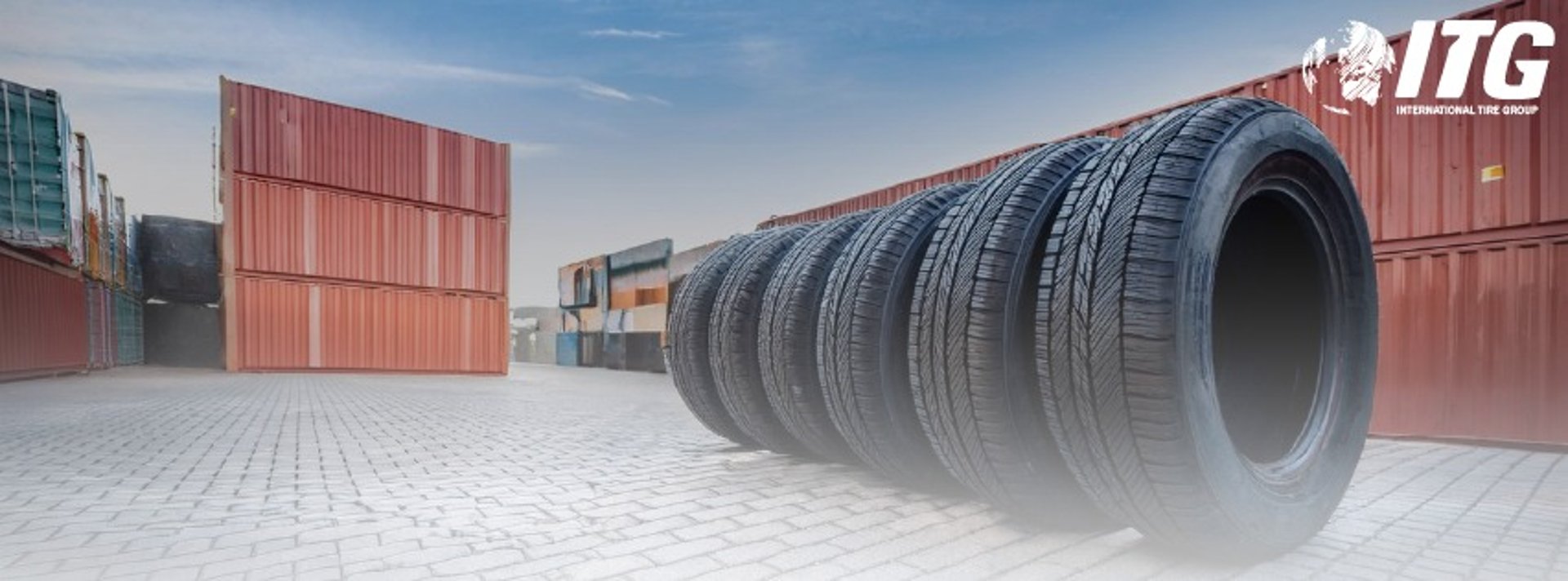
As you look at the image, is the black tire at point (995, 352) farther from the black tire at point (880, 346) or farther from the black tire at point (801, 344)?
the black tire at point (801, 344)

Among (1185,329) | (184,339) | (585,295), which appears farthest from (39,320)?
(1185,329)

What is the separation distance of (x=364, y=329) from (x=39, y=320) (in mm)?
6295

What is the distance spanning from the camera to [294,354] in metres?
18.5

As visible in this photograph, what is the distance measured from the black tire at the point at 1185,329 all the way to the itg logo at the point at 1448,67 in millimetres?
5465

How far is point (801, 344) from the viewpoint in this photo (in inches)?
151

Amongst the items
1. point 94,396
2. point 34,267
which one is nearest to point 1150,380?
point 94,396

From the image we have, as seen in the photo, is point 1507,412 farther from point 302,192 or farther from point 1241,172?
point 302,192

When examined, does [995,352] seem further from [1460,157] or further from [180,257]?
[180,257]

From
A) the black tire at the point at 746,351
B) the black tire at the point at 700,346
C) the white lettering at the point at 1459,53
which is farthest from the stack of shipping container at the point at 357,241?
the white lettering at the point at 1459,53

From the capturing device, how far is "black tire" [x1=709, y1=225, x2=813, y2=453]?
14.5 ft

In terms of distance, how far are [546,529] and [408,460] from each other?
2.28 metres

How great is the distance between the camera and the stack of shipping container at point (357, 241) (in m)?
18.0

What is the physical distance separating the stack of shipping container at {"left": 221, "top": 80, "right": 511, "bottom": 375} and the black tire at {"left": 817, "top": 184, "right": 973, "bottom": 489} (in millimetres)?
19404

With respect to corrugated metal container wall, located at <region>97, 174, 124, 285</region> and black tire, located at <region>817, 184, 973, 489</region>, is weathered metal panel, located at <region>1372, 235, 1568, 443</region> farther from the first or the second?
corrugated metal container wall, located at <region>97, 174, 124, 285</region>
